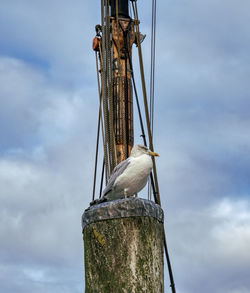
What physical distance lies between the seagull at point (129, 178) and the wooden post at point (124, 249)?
119cm

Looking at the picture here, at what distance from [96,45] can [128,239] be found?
8759mm

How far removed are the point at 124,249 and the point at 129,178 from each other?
1.68 m

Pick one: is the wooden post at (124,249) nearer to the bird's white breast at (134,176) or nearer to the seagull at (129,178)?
the seagull at (129,178)

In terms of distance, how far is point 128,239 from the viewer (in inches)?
209

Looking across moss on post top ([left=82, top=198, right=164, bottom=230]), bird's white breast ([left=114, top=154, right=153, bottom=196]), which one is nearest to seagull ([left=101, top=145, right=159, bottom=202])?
bird's white breast ([left=114, top=154, right=153, bottom=196])

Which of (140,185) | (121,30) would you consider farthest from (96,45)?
(140,185)

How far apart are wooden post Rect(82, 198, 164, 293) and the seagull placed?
119 centimetres

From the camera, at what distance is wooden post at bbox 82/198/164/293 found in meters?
5.27

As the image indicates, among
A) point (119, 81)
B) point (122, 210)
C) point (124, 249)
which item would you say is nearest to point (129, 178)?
point (122, 210)

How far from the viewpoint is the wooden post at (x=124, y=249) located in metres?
5.27

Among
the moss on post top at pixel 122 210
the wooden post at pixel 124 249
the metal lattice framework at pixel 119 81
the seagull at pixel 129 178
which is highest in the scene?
the metal lattice framework at pixel 119 81

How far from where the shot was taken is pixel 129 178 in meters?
6.89

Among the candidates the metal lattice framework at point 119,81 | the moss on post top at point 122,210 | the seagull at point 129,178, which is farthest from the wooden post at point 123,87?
the moss on post top at point 122,210

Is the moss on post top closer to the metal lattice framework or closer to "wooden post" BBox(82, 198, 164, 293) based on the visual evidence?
"wooden post" BBox(82, 198, 164, 293)
